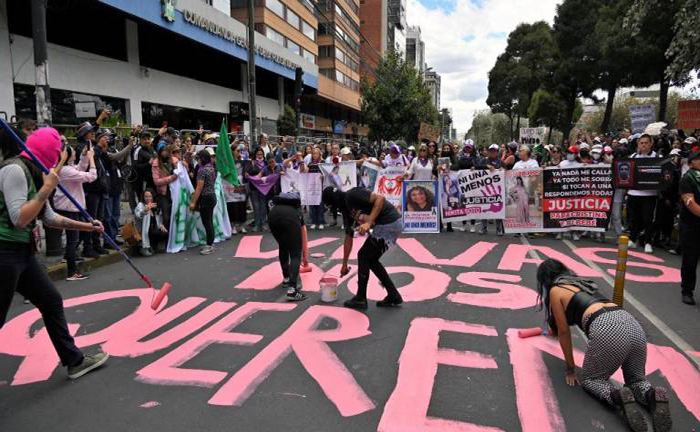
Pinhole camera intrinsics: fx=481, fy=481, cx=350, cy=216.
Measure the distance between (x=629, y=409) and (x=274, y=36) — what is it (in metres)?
37.8

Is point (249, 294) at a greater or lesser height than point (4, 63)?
lesser

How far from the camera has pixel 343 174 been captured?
461 inches

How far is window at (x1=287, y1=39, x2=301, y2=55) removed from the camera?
1565 inches

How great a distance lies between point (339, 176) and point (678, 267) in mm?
7057

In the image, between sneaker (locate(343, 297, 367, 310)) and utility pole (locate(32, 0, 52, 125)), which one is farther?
utility pole (locate(32, 0, 52, 125))

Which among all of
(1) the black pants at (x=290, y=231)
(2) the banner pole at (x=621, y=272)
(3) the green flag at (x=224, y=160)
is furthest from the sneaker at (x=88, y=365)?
(3) the green flag at (x=224, y=160)

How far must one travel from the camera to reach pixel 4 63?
1482 cm

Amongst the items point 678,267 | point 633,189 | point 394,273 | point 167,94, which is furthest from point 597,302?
point 167,94

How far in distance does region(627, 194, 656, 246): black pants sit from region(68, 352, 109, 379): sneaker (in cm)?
881

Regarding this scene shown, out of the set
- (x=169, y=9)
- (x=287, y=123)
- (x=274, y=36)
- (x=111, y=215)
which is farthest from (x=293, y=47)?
(x=111, y=215)

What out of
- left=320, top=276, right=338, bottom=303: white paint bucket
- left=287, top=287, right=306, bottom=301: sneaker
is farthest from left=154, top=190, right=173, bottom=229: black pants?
left=320, top=276, right=338, bottom=303: white paint bucket

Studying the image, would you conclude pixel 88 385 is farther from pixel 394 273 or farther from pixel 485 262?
pixel 485 262

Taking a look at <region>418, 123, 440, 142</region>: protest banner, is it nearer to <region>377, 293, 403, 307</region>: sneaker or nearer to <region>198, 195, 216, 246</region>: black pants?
<region>198, 195, 216, 246</region>: black pants

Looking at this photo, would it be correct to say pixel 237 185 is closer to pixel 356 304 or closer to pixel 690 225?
pixel 356 304
